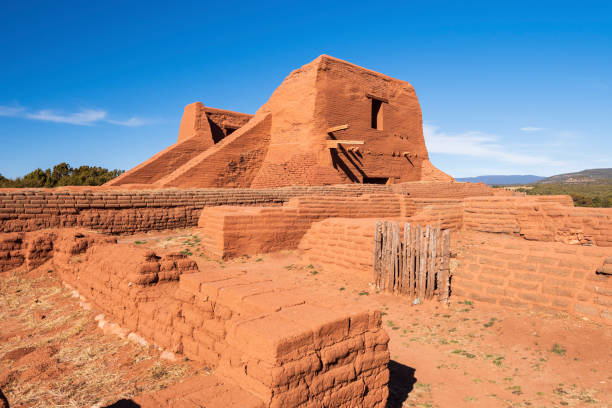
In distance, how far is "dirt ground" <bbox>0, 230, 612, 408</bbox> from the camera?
3.32 m

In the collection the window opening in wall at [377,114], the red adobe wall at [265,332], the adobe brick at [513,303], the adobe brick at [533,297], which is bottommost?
the adobe brick at [513,303]

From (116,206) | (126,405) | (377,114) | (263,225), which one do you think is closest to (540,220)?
(263,225)

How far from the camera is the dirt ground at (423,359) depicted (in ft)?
10.9

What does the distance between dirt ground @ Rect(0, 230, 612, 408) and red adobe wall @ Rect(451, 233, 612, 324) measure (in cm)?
18

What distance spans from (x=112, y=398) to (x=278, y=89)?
17729 millimetres

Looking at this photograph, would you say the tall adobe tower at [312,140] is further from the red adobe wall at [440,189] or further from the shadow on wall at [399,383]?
the shadow on wall at [399,383]

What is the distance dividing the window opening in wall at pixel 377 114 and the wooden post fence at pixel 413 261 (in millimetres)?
14027

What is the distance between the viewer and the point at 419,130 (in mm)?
22172

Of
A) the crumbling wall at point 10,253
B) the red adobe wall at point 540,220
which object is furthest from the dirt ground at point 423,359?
the red adobe wall at point 540,220

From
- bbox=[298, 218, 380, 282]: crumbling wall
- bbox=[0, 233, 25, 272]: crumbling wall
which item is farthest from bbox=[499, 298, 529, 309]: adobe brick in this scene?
bbox=[0, 233, 25, 272]: crumbling wall

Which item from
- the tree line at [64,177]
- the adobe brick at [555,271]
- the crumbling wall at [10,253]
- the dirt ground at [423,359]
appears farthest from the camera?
the tree line at [64,177]

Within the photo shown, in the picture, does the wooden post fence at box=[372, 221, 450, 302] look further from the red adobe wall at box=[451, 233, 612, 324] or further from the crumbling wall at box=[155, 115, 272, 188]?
the crumbling wall at box=[155, 115, 272, 188]

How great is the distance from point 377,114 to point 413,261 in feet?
49.7

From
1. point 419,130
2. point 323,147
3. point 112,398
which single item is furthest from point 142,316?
point 419,130
